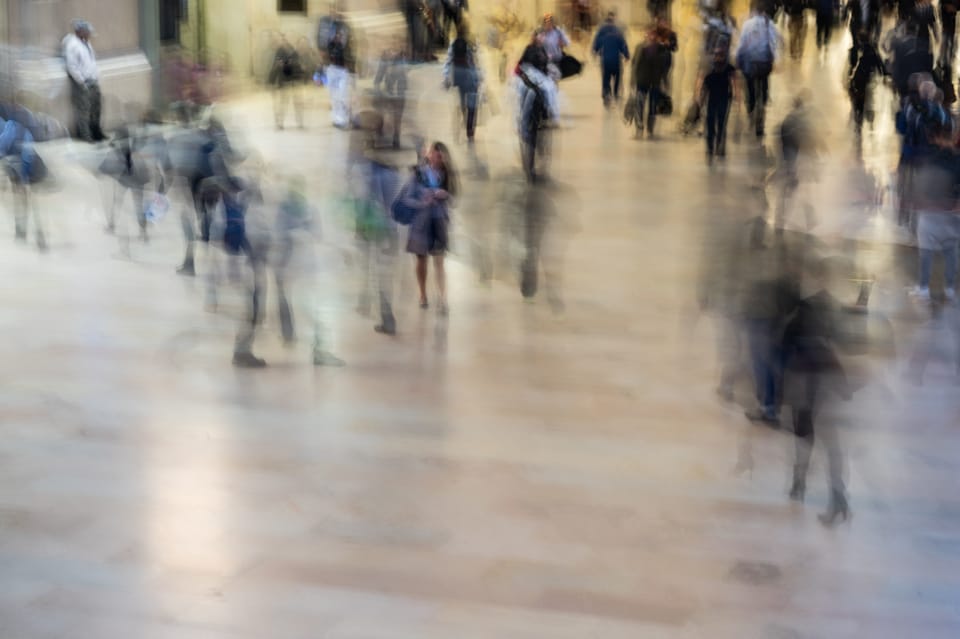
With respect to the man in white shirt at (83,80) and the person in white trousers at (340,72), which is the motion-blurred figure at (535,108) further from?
the man in white shirt at (83,80)

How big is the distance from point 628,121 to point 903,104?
7822mm

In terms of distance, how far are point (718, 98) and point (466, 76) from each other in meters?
3.64

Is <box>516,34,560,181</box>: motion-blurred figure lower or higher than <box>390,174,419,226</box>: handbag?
higher

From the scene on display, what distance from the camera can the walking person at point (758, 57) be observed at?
22.1 metres

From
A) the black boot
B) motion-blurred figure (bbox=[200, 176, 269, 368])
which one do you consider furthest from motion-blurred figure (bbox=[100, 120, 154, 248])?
the black boot

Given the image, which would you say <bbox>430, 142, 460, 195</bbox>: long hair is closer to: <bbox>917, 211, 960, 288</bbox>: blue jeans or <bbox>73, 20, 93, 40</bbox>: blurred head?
<bbox>917, 211, 960, 288</bbox>: blue jeans

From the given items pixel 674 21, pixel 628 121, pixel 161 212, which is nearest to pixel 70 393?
pixel 161 212

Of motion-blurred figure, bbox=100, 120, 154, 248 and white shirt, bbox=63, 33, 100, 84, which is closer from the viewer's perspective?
motion-blurred figure, bbox=100, 120, 154, 248

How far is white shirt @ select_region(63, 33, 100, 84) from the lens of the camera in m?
20.8

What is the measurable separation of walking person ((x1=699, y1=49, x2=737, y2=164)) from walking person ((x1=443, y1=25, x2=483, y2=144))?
3.22 m

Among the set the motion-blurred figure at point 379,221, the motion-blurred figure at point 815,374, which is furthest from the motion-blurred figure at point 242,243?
the motion-blurred figure at point 815,374

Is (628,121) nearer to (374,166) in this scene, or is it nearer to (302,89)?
(302,89)

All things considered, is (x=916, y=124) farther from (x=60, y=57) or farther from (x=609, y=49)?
(x=60, y=57)

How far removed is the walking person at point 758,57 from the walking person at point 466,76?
387cm
